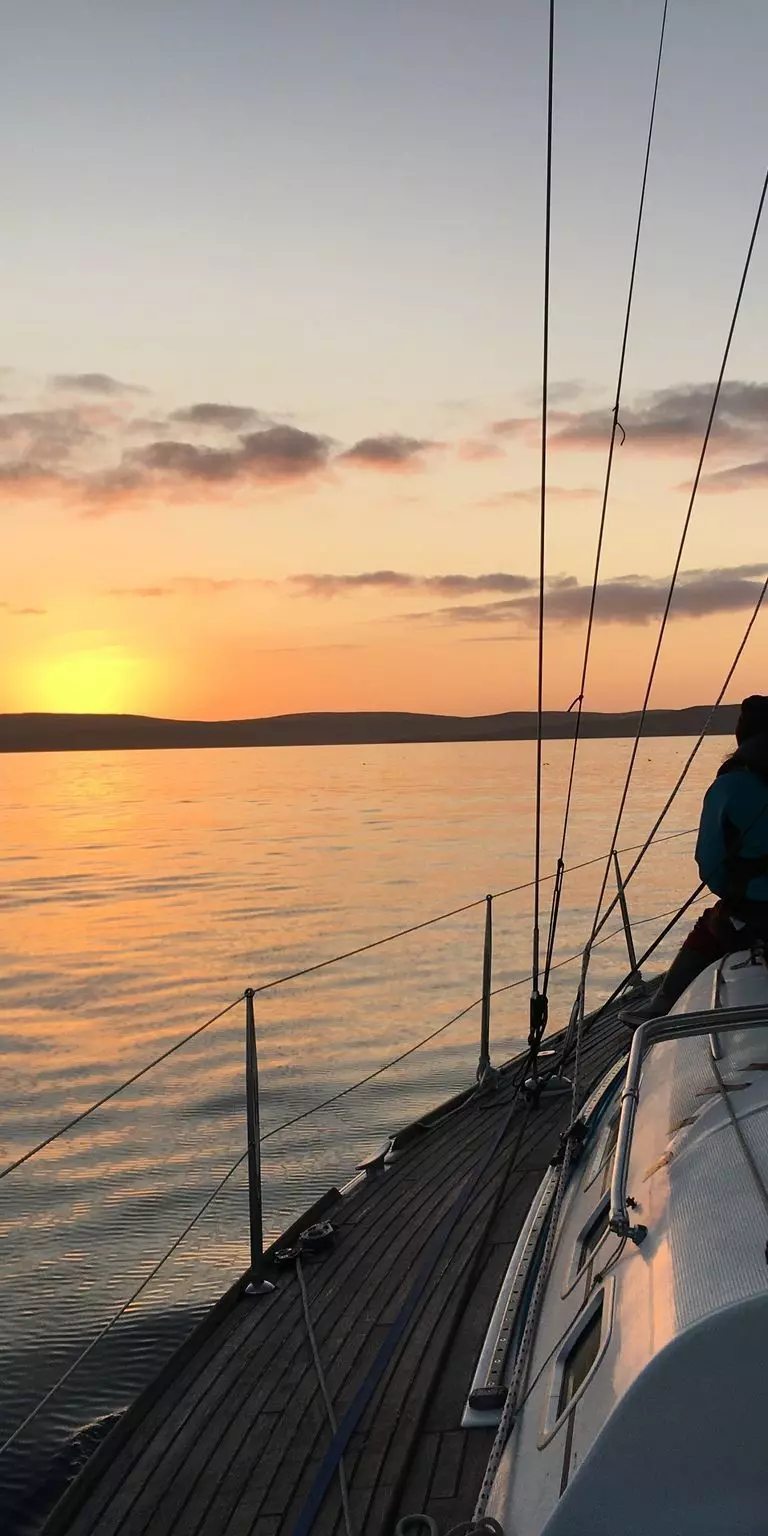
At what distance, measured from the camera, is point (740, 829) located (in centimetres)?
461

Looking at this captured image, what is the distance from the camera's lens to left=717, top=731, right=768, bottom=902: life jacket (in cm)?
454

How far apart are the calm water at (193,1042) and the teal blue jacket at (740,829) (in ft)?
13.8

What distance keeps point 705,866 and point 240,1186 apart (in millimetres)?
6468

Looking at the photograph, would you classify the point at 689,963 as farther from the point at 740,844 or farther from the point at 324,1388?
the point at 324,1388

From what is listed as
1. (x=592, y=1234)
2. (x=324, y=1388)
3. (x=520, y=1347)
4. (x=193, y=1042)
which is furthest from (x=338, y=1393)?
(x=193, y=1042)

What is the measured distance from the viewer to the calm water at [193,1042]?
7363 mm

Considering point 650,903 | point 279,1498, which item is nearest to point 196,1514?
point 279,1498

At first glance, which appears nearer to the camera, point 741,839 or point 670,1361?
point 670,1361

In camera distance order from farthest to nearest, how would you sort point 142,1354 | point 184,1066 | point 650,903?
point 650,903
point 184,1066
point 142,1354

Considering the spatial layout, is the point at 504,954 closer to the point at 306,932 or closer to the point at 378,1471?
the point at 306,932

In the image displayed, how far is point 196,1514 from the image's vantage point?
3.54m

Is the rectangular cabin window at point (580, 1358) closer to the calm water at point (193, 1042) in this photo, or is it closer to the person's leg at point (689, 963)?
the person's leg at point (689, 963)

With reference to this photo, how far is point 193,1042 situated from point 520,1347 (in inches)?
467

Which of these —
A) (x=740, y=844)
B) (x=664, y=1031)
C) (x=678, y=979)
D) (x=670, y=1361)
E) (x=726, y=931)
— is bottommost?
(x=670, y=1361)
